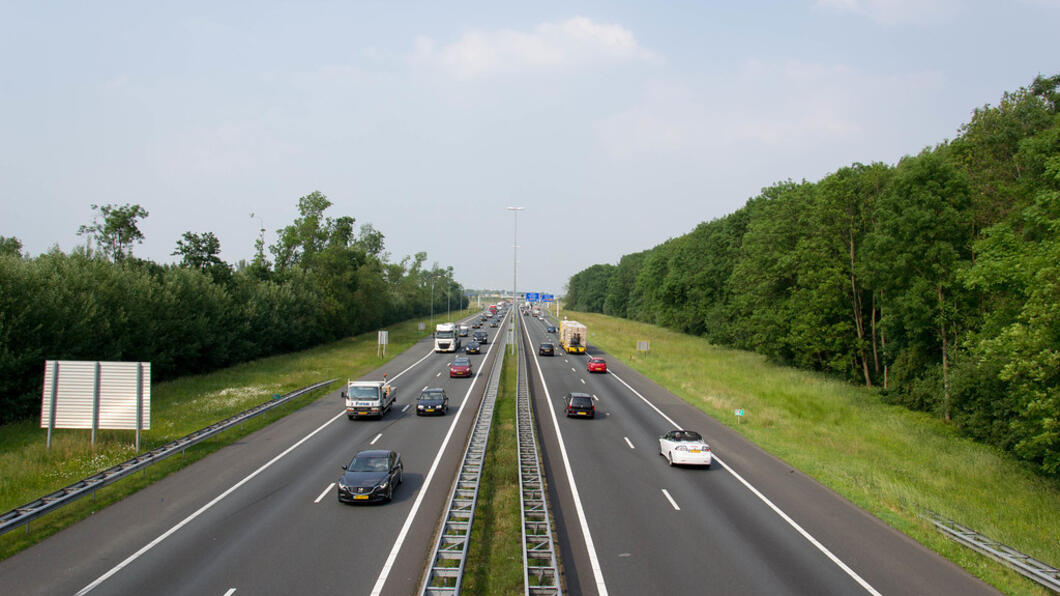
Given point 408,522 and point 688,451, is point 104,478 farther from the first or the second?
point 688,451

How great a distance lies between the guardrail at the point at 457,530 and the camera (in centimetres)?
1133

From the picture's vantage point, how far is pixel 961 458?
26.9 metres

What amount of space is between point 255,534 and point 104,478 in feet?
Result: 22.7

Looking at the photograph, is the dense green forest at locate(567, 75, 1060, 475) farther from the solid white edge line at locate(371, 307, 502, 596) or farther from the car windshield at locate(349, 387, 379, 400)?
the car windshield at locate(349, 387, 379, 400)

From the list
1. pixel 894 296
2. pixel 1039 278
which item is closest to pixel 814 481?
pixel 1039 278

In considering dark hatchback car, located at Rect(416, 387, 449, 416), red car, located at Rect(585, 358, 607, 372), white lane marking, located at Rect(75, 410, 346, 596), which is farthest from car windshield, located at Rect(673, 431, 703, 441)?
red car, located at Rect(585, 358, 607, 372)

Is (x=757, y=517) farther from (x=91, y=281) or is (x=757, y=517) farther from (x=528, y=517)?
(x=91, y=281)

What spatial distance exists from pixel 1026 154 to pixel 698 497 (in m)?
23.0

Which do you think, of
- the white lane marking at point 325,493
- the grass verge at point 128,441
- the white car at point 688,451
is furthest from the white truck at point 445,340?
the white lane marking at point 325,493

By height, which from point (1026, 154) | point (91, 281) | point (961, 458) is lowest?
point (961, 458)

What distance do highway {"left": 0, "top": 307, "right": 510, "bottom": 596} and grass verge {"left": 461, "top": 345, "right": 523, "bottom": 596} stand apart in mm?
1264

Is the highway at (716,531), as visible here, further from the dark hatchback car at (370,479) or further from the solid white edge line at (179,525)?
the solid white edge line at (179,525)

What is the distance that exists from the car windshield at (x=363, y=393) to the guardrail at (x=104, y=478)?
499cm

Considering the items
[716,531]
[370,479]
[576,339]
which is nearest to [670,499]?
[716,531]
